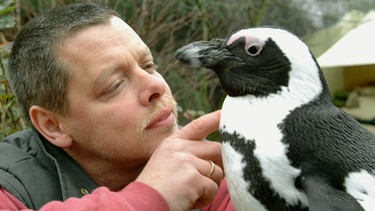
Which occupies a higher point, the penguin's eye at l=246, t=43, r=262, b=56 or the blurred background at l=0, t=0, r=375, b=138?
the penguin's eye at l=246, t=43, r=262, b=56

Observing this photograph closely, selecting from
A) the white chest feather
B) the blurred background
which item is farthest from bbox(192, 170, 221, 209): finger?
the blurred background

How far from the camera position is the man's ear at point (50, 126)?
39.4 inches

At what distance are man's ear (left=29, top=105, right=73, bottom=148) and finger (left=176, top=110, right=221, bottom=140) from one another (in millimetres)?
328

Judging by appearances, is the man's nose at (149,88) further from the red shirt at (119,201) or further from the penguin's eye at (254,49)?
the penguin's eye at (254,49)

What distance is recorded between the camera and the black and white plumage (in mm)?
565

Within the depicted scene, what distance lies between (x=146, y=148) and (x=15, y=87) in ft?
1.09

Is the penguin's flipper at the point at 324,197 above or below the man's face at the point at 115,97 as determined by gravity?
above

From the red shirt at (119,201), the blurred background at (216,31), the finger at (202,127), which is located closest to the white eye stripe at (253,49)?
the finger at (202,127)

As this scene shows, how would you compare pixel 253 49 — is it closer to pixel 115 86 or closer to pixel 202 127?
pixel 202 127

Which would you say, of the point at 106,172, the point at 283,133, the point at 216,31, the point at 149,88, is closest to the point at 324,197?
the point at 283,133

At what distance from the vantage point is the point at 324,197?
0.54m

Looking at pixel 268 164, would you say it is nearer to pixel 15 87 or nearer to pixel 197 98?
pixel 15 87

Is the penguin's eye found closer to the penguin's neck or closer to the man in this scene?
the penguin's neck

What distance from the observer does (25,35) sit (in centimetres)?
102
